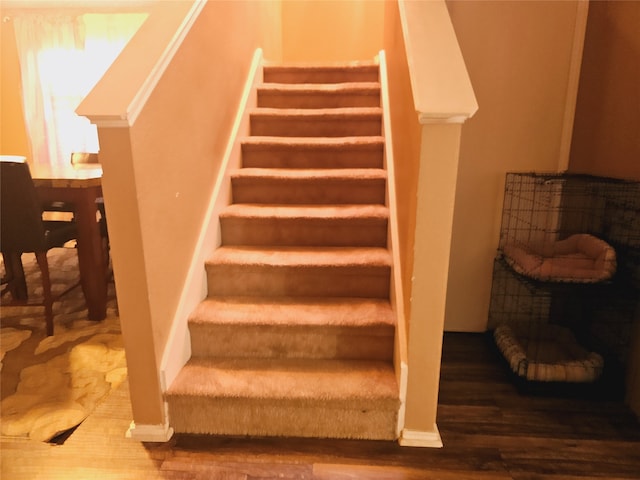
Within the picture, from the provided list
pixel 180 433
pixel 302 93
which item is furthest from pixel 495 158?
pixel 180 433

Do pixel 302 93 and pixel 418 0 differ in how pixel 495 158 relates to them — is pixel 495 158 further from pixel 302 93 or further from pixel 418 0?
pixel 302 93

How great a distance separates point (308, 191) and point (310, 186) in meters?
0.03

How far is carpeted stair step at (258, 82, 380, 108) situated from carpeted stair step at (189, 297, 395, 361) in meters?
1.59

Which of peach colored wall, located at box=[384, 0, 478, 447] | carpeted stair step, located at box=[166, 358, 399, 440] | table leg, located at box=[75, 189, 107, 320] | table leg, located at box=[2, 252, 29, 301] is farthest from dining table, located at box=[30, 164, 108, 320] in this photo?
peach colored wall, located at box=[384, 0, 478, 447]

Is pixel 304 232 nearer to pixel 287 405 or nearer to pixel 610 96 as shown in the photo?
pixel 287 405

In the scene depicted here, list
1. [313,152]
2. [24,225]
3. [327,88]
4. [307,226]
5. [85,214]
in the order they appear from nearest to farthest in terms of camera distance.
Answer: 1. [307,226]
2. [24,225]
3. [85,214]
4. [313,152]
5. [327,88]

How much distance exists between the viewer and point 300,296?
2.02 m

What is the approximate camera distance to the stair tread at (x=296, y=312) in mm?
1793

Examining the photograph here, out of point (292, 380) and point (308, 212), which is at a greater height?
point (308, 212)

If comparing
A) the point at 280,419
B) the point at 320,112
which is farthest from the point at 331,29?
the point at 280,419

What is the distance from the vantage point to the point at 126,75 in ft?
4.81

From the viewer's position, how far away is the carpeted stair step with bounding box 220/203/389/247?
213cm

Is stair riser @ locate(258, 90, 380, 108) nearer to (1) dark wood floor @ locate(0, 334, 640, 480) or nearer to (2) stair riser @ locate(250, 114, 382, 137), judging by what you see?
(2) stair riser @ locate(250, 114, 382, 137)

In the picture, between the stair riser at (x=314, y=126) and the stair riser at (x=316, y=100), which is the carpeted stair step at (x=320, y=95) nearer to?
the stair riser at (x=316, y=100)
